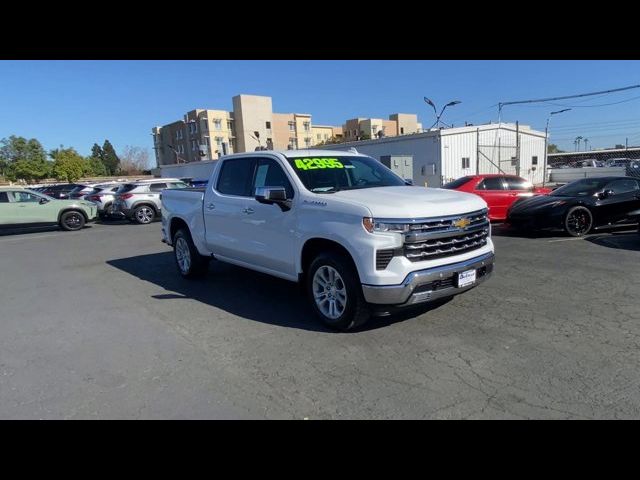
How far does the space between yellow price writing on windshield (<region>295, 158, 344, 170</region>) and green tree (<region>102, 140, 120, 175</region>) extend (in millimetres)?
120045

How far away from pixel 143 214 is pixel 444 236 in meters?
16.0

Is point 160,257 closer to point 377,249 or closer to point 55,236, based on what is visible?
point 377,249

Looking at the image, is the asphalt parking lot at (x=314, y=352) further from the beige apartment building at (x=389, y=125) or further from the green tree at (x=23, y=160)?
the beige apartment building at (x=389, y=125)

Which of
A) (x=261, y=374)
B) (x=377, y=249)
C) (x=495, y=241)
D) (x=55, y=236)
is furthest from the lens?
(x=55, y=236)

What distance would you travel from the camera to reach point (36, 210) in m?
15.8

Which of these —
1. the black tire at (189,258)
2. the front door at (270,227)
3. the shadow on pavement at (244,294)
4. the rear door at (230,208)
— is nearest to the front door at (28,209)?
the shadow on pavement at (244,294)

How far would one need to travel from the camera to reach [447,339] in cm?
416

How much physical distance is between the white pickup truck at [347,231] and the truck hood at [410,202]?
0.01 metres

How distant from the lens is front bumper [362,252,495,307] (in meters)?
3.94

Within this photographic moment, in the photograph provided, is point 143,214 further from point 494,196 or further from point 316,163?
point 316,163

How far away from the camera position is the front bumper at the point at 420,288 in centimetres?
394
